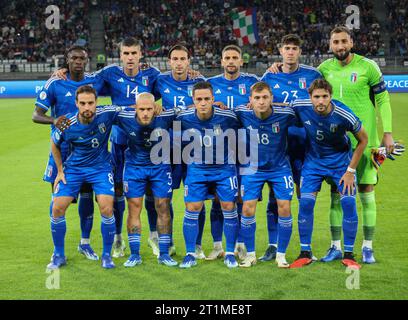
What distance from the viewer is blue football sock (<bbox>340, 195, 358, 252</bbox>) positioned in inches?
267

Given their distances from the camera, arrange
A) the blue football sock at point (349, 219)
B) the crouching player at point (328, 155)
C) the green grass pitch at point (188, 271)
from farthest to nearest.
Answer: the blue football sock at point (349, 219), the crouching player at point (328, 155), the green grass pitch at point (188, 271)

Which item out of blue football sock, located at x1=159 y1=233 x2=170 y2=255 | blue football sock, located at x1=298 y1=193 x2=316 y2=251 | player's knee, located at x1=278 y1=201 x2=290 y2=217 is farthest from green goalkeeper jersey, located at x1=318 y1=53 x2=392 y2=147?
blue football sock, located at x1=159 y1=233 x2=170 y2=255

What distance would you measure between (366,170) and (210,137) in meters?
1.57

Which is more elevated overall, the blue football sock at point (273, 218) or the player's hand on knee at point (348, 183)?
the player's hand on knee at point (348, 183)

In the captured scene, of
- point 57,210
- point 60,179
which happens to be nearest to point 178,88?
point 60,179

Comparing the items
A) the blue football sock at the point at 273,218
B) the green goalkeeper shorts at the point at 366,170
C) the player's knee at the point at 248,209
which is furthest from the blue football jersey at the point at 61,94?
the green goalkeeper shorts at the point at 366,170

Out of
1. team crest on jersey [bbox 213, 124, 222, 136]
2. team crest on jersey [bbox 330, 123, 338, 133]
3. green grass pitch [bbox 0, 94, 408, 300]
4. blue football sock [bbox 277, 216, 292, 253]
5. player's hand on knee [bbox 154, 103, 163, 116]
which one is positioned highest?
player's hand on knee [bbox 154, 103, 163, 116]

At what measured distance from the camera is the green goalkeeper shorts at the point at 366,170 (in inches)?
276

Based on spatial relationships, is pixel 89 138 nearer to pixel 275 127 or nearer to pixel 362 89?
pixel 275 127

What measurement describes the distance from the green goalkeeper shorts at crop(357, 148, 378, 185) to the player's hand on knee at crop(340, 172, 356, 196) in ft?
1.01

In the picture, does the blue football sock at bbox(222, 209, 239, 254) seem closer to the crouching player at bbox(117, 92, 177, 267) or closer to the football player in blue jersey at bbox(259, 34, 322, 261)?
the football player in blue jersey at bbox(259, 34, 322, 261)

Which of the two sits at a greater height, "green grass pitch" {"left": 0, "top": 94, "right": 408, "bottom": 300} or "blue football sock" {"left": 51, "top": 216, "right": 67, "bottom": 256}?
"blue football sock" {"left": 51, "top": 216, "right": 67, "bottom": 256}

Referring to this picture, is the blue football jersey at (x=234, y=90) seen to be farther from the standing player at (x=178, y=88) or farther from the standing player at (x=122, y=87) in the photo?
the standing player at (x=122, y=87)

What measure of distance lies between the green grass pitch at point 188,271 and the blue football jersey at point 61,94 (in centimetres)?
153
